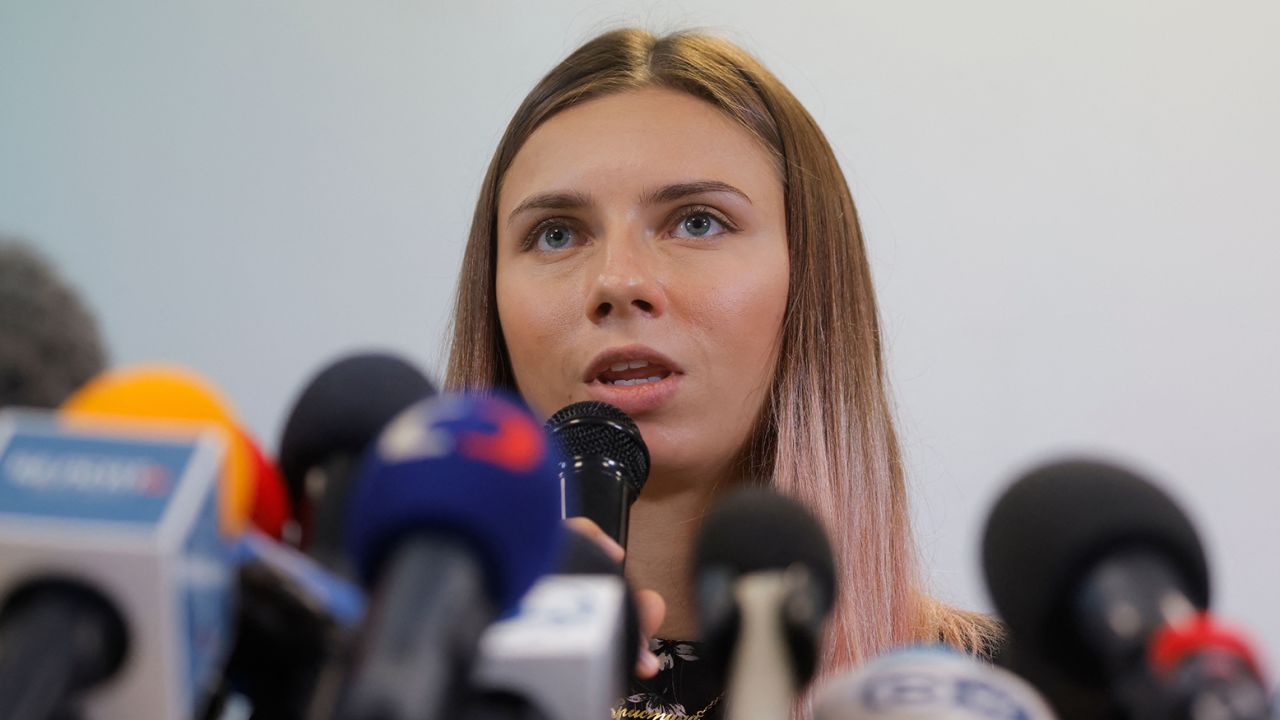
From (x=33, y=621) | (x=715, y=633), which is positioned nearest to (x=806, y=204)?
(x=715, y=633)

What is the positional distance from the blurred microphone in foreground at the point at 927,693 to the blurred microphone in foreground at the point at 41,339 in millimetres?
330

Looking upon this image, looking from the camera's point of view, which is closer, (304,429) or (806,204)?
(304,429)

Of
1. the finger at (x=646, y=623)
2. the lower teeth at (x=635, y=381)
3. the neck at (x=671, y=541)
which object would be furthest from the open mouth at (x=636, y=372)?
the finger at (x=646, y=623)

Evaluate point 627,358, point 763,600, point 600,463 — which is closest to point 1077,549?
point 763,600

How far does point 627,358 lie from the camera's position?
1114mm

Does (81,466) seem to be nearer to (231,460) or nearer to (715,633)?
(231,460)

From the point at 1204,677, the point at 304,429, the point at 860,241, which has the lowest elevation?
the point at 1204,677

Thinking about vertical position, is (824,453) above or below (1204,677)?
above

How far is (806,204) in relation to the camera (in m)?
1.32

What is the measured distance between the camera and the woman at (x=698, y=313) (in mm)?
1136

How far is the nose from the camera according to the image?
3.64ft

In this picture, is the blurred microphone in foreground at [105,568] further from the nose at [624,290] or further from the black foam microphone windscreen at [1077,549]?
the nose at [624,290]

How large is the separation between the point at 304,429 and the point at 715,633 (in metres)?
0.22

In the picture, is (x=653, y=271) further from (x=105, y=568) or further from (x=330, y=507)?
(x=105, y=568)
